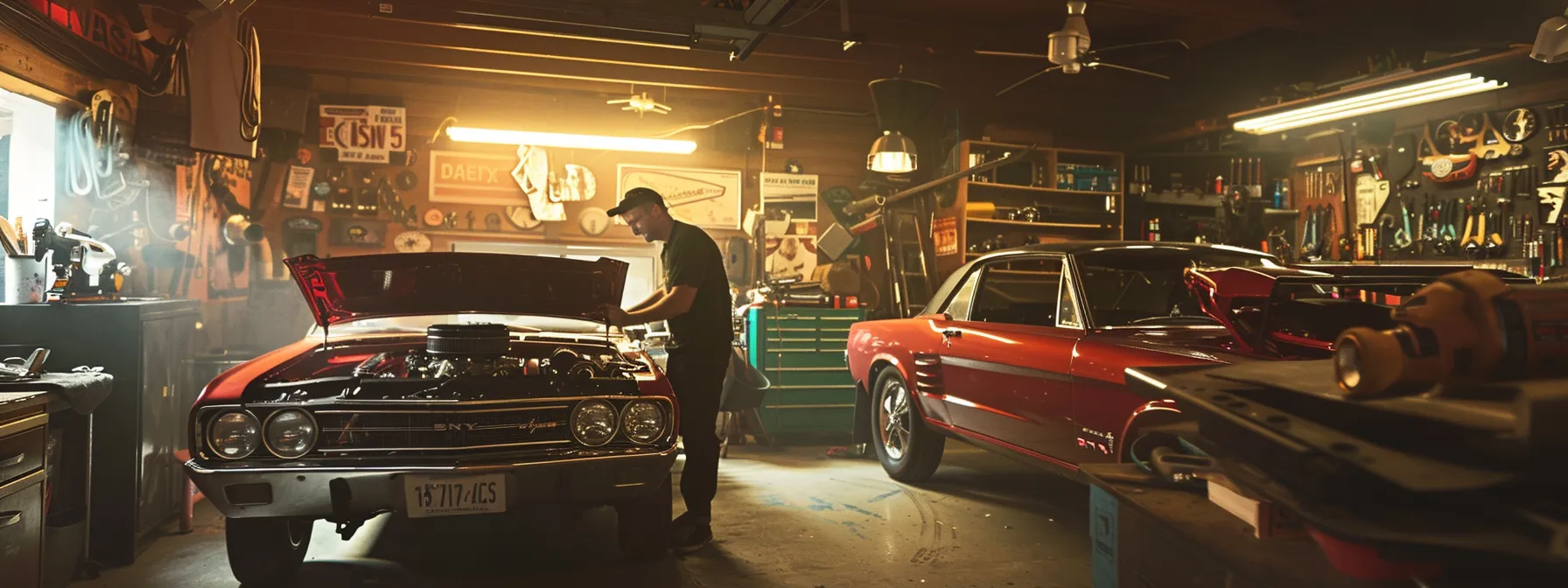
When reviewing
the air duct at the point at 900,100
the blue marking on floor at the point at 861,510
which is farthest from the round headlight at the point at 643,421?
the air duct at the point at 900,100

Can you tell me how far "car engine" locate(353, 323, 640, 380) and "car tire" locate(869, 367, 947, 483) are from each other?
2.23 m

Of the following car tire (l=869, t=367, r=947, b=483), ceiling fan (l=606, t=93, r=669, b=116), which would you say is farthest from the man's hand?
ceiling fan (l=606, t=93, r=669, b=116)

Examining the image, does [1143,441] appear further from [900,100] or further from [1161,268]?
[900,100]

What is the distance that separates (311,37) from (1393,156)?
8.69 meters

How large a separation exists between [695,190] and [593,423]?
5495 mm

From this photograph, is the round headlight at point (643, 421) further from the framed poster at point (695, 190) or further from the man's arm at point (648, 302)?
the framed poster at point (695, 190)

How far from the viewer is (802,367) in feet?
23.6

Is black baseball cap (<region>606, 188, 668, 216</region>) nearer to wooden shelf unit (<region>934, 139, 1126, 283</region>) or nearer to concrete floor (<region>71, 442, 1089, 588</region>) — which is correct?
concrete floor (<region>71, 442, 1089, 588</region>)

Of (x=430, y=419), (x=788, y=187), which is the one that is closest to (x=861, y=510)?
(x=430, y=419)

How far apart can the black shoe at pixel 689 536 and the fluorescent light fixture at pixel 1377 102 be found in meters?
5.43

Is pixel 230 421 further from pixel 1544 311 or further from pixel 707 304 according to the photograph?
pixel 1544 311

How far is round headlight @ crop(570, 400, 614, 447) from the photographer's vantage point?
3197mm

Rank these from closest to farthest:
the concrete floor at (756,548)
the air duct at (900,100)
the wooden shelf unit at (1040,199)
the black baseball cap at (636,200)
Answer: the concrete floor at (756,548)
the black baseball cap at (636,200)
the air duct at (900,100)
the wooden shelf unit at (1040,199)

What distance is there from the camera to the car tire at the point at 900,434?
5309 millimetres
